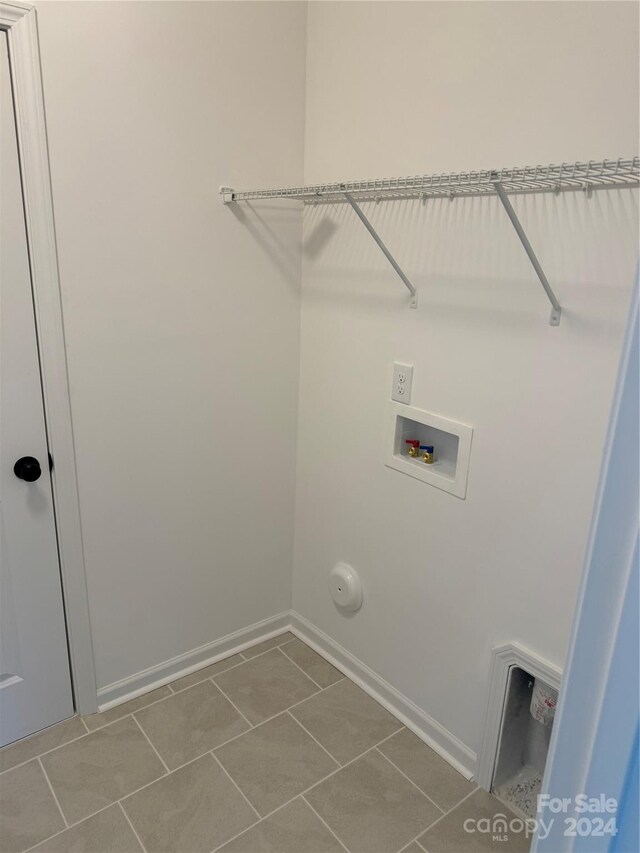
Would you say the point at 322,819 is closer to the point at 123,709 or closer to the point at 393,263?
the point at 123,709

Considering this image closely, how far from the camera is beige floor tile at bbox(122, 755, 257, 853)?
5.52ft

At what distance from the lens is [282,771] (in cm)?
191

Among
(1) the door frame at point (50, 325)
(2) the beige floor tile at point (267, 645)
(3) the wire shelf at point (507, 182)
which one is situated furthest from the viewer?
(2) the beige floor tile at point (267, 645)

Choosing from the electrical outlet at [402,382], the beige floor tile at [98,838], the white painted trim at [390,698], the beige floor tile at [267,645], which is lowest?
the beige floor tile at [98,838]

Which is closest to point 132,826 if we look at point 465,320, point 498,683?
point 498,683

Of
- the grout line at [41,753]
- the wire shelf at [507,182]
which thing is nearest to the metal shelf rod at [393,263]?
the wire shelf at [507,182]

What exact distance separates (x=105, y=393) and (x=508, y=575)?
132cm

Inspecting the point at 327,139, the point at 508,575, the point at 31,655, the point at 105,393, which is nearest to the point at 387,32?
the point at 327,139

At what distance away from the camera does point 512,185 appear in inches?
59.1

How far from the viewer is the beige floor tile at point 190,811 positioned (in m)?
1.68

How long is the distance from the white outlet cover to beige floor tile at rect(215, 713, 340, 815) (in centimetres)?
45

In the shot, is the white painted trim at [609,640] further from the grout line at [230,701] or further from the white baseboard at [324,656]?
the grout line at [230,701]

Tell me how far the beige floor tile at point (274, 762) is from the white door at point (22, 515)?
0.63 m

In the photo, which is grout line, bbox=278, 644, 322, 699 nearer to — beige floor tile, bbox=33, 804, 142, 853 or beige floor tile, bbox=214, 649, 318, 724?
beige floor tile, bbox=214, 649, 318, 724
